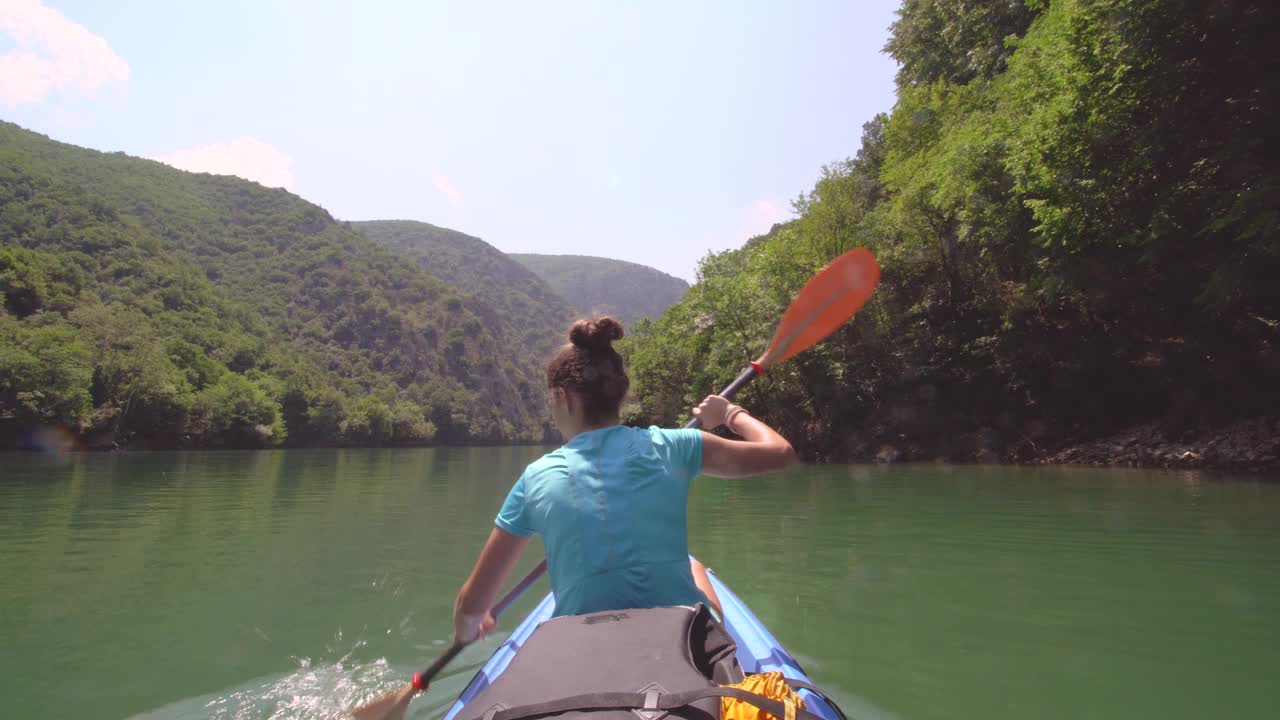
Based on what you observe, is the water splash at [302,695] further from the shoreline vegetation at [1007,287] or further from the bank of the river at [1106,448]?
the bank of the river at [1106,448]

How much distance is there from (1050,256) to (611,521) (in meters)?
18.0

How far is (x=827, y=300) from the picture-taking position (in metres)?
3.86

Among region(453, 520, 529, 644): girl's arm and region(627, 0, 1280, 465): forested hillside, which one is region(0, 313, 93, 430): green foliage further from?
region(453, 520, 529, 644): girl's arm

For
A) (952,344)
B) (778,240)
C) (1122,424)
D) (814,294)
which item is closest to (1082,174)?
(1122,424)

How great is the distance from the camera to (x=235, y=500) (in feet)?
44.5

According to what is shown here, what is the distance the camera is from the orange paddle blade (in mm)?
3854

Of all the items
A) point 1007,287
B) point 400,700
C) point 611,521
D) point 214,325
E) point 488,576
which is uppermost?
point 214,325

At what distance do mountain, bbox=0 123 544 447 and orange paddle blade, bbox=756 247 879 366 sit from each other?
5514 cm

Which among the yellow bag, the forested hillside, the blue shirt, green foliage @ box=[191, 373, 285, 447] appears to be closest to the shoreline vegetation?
the forested hillside

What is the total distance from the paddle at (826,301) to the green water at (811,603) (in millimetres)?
1856

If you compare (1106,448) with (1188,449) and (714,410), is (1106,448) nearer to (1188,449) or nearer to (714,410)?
(1188,449)

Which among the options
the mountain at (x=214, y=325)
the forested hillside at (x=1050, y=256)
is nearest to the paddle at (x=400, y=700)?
the forested hillside at (x=1050, y=256)

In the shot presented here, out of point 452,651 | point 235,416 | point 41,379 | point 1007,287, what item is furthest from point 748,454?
point 235,416

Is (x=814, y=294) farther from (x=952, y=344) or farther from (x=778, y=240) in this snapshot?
(x=778, y=240)
